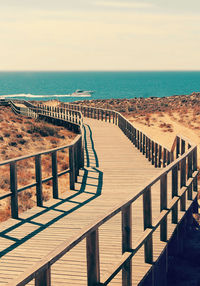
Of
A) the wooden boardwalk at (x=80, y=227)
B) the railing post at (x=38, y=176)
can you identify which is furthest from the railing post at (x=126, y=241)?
the railing post at (x=38, y=176)

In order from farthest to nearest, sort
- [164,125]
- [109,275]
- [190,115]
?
[190,115], [164,125], [109,275]

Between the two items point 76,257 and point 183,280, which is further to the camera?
point 183,280

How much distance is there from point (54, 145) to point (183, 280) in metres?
21.8

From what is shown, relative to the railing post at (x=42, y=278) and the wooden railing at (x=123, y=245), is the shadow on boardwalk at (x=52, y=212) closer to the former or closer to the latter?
the wooden railing at (x=123, y=245)

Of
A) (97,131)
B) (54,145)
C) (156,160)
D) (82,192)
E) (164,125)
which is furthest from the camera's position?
(164,125)

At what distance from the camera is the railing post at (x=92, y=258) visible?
15.0 feet

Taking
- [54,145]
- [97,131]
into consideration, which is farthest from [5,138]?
[97,131]

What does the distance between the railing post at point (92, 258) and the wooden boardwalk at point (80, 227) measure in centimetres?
15

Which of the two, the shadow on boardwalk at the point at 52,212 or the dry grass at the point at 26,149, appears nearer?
the shadow on boardwalk at the point at 52,212

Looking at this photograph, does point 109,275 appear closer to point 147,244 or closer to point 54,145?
point 147,244

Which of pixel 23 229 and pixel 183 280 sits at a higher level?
pixel 23 229

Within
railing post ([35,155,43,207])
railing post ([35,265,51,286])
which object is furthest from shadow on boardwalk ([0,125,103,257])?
railing post ([35,265,51,286])

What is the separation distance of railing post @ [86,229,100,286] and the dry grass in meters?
8.33

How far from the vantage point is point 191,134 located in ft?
110
